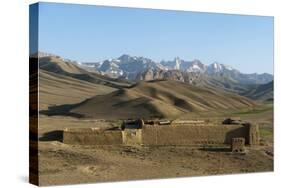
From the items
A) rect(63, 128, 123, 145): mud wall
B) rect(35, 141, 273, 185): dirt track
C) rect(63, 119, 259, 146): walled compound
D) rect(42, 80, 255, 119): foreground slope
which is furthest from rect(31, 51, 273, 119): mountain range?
rect(35, 141, 273, 185): dirt track

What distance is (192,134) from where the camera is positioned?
1689 cm

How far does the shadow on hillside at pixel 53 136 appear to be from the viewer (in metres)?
15.2

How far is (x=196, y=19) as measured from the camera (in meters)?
17.2

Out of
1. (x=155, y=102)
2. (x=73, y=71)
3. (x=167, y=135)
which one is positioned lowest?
(x=167, y=135)

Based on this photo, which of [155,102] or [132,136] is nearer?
[132,136]

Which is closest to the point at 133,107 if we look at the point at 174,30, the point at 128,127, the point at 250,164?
the point at 128,127

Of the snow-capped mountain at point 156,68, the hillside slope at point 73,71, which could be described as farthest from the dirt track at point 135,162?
the snow-capped mountain at point 156,68

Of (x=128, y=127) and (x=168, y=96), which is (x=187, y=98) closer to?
(x=168, y=96)

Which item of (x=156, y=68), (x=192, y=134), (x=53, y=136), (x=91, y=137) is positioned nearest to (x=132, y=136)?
(x=91, y=137)

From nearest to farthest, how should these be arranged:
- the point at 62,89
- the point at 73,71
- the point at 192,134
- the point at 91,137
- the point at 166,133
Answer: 1. the point at 62,89
2. the point at 91,137
3. the point at 73,71
4. the point at 166,133
5. the point at 192,134

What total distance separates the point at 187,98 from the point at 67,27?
3312mm

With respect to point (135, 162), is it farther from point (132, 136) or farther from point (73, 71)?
point (73, 71)

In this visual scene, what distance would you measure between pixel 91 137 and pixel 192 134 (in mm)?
2407

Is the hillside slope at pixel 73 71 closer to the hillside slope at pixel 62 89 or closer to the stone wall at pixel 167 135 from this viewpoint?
the hillside slope at pixel 62 89
